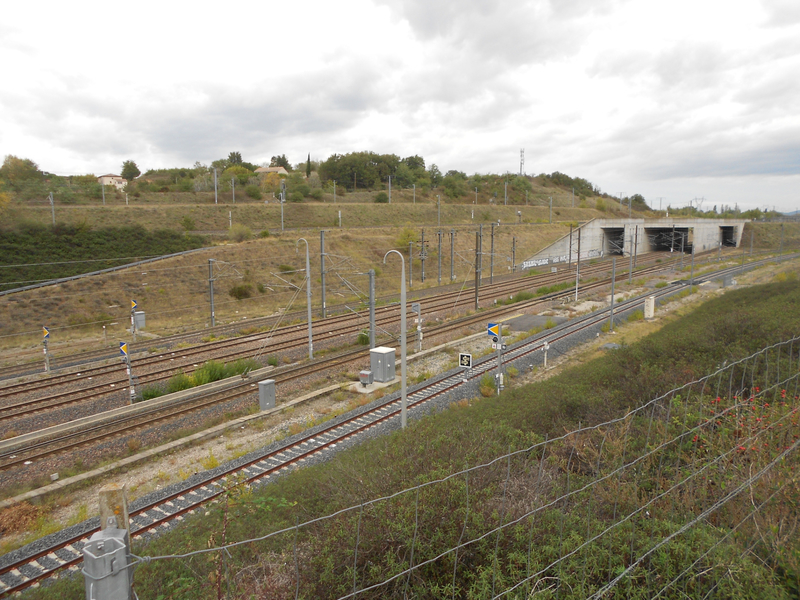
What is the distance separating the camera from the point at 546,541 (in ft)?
16.5

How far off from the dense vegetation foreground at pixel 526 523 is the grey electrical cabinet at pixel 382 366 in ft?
31.8

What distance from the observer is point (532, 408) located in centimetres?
1002

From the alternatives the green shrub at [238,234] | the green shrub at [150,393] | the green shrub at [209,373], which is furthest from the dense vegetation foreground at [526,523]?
the green shrub at [238,234]

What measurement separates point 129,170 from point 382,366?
102m

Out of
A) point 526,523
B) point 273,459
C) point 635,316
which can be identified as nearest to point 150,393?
point 273,459

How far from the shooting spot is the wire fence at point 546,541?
4367mm

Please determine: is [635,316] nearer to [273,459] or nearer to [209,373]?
[209,373]

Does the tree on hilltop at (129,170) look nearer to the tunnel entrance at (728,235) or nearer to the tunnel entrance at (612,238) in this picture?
the tunnel entrance at (612,238)

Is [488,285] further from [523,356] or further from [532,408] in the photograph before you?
[532,408]

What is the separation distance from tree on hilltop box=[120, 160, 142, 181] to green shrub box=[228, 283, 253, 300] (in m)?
75.3

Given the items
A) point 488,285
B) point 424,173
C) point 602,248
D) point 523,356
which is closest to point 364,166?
point 424,173

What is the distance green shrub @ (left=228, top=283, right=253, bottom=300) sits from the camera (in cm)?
3994

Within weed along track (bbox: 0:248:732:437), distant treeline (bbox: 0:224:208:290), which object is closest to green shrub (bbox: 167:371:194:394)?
weed along track (bbox: 0:248:732:437)

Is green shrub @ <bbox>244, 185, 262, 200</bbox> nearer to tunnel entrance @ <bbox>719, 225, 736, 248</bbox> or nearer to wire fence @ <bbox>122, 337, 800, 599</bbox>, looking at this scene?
wire fence @ <bbox>122, 337, 800, 599</bbox>
